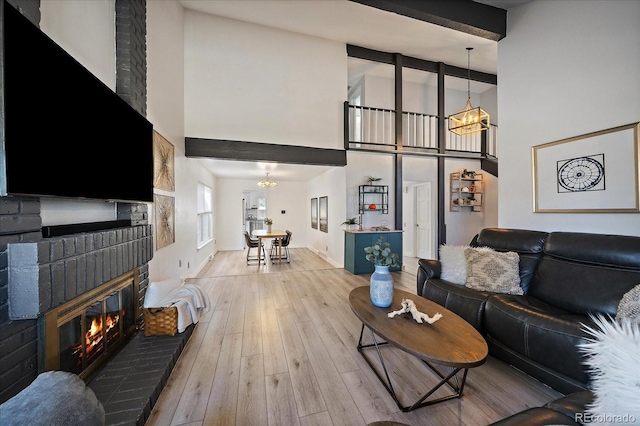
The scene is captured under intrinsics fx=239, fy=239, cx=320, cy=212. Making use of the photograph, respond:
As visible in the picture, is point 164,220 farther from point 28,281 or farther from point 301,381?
point 301,381

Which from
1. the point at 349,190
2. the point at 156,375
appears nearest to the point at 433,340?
the point at 156,375

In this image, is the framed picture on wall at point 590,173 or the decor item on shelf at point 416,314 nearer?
the decor item on shelf at point 416,314

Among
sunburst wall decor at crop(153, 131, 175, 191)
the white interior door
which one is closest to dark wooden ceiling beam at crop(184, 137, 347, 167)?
sunburst wall decor at crop(153, 131, 175, 191)

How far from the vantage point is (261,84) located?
14.3 ft

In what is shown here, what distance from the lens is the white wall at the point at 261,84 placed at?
161 inches

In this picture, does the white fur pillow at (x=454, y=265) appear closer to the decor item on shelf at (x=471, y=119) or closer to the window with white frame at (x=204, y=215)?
the decor item on shelf at (x=471, y=119)

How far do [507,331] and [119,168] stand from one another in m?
3.32

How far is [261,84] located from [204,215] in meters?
3.50

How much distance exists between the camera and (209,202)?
649cm

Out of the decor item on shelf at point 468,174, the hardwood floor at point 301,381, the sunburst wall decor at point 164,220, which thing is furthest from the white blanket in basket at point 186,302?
the decor item on shelf at point 468,174

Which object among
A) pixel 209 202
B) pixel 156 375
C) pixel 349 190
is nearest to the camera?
pixel 156 375

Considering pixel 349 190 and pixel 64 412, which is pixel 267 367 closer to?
pixel 64 412

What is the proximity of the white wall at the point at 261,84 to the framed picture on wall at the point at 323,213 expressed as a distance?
1.85 metres

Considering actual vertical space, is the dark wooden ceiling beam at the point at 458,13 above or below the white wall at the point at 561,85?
above
